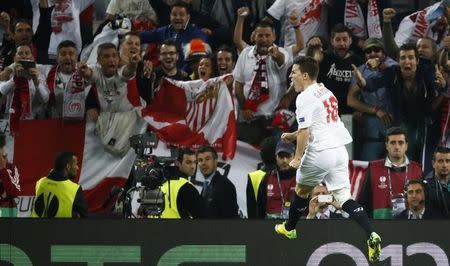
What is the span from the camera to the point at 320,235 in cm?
1124

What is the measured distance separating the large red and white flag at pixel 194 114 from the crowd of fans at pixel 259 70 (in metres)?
0.13

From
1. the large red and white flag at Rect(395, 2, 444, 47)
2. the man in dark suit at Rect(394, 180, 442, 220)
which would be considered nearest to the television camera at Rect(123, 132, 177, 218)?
the man in dark suit at Rect(394, 180, 442, 220)

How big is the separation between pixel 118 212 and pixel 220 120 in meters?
1.94

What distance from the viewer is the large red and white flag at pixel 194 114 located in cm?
1345

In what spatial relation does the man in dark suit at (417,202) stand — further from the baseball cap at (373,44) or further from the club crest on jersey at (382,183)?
the baseball cap at (373,44)

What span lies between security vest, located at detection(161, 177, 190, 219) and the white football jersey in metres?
2.28

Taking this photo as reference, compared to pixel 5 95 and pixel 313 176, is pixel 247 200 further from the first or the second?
pixel 5 95

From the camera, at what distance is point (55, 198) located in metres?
12.2

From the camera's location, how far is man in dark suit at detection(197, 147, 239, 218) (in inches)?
487

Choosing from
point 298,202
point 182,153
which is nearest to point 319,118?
point 298,202

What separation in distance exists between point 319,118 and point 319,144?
275mm

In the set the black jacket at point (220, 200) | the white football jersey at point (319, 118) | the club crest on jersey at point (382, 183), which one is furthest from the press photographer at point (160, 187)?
the white football jersey at point (319, 118)

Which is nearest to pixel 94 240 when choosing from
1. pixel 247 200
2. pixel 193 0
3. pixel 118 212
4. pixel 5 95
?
pixel 118 212

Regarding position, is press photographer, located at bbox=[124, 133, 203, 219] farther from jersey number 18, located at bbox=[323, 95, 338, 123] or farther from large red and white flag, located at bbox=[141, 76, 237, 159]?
jersey number 18, located at bbox=[323, 95, 338, 123]
